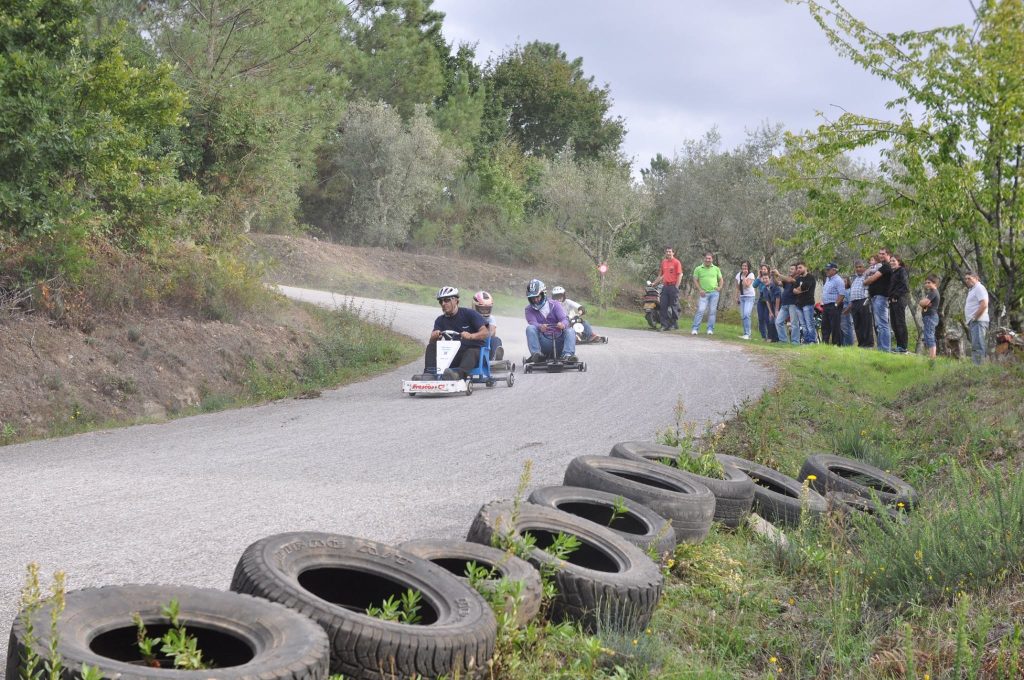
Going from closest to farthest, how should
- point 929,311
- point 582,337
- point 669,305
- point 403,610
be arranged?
point 403,610 → point 929,311 → point 582,337 → point 669,305

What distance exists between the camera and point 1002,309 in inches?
633

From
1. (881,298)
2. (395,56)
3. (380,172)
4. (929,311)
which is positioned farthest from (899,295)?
(395,56)

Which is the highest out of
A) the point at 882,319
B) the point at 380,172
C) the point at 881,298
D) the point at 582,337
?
the point at 380,172

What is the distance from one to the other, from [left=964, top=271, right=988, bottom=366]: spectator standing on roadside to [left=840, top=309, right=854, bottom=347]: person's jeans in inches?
186

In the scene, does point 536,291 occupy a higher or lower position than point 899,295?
lower

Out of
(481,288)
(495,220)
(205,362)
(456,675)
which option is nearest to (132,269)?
(205,362)

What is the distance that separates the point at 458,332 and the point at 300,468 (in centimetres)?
694

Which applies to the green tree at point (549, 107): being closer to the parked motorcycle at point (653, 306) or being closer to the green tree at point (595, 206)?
the green tree at point (595, 206)

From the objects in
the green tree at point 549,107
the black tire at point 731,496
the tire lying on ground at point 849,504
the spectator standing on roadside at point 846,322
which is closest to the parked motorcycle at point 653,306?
the spectator standing on roadside at point 846,322

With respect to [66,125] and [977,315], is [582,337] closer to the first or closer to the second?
[977,315]

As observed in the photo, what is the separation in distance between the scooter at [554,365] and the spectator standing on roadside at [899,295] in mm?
6786

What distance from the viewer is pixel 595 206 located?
46.6 meters

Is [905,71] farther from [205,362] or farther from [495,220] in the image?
[495,220]

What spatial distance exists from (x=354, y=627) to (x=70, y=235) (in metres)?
11.7
